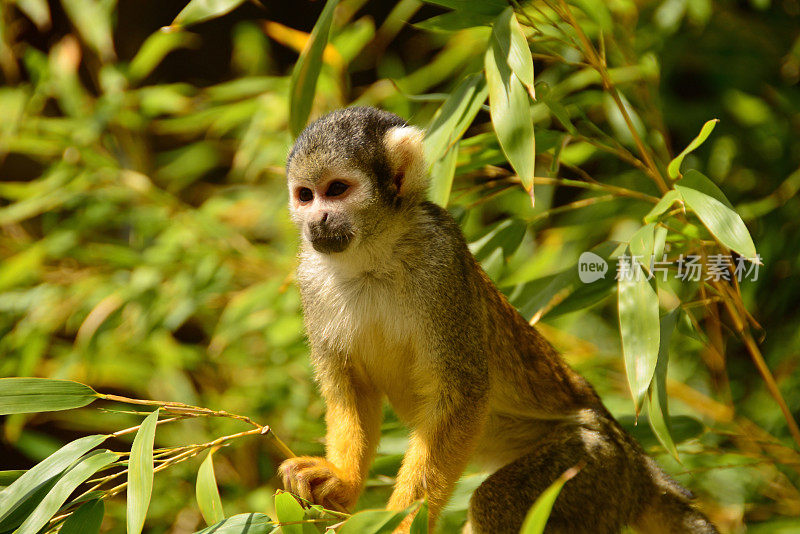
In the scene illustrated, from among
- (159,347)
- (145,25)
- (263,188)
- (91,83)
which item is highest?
(145,25)

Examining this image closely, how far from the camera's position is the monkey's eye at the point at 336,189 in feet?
8.03

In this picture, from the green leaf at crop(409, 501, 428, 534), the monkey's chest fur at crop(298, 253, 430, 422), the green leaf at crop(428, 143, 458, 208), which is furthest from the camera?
the green leaf at crop(428, 143, 458, 208)

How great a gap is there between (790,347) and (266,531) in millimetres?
3526

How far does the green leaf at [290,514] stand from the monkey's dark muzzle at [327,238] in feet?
2.72

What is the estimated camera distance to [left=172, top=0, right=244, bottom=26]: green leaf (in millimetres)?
2248

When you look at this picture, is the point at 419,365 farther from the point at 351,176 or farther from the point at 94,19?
the point at 94,19

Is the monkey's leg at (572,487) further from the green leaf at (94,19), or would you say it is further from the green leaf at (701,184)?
the green leaf at (94,19)

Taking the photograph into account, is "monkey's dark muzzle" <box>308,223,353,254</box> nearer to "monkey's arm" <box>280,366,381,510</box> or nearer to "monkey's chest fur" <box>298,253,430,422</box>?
"monkey's chest fur" <box>298,253,430,422</box>

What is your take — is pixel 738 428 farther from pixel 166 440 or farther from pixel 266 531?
pixel 166 440

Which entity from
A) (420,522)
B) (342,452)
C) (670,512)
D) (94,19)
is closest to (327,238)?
(342,452)

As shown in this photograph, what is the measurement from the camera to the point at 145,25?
21.6ft

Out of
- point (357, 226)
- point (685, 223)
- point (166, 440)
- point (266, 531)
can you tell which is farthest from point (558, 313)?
point (166, 440)

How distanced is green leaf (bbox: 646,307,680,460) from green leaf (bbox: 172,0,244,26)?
5.22ft

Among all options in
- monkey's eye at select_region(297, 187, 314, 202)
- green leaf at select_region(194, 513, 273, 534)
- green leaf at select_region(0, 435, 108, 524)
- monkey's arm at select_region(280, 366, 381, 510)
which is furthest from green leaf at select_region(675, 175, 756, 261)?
green leaf at select_region(0, 435, 108, 524)
